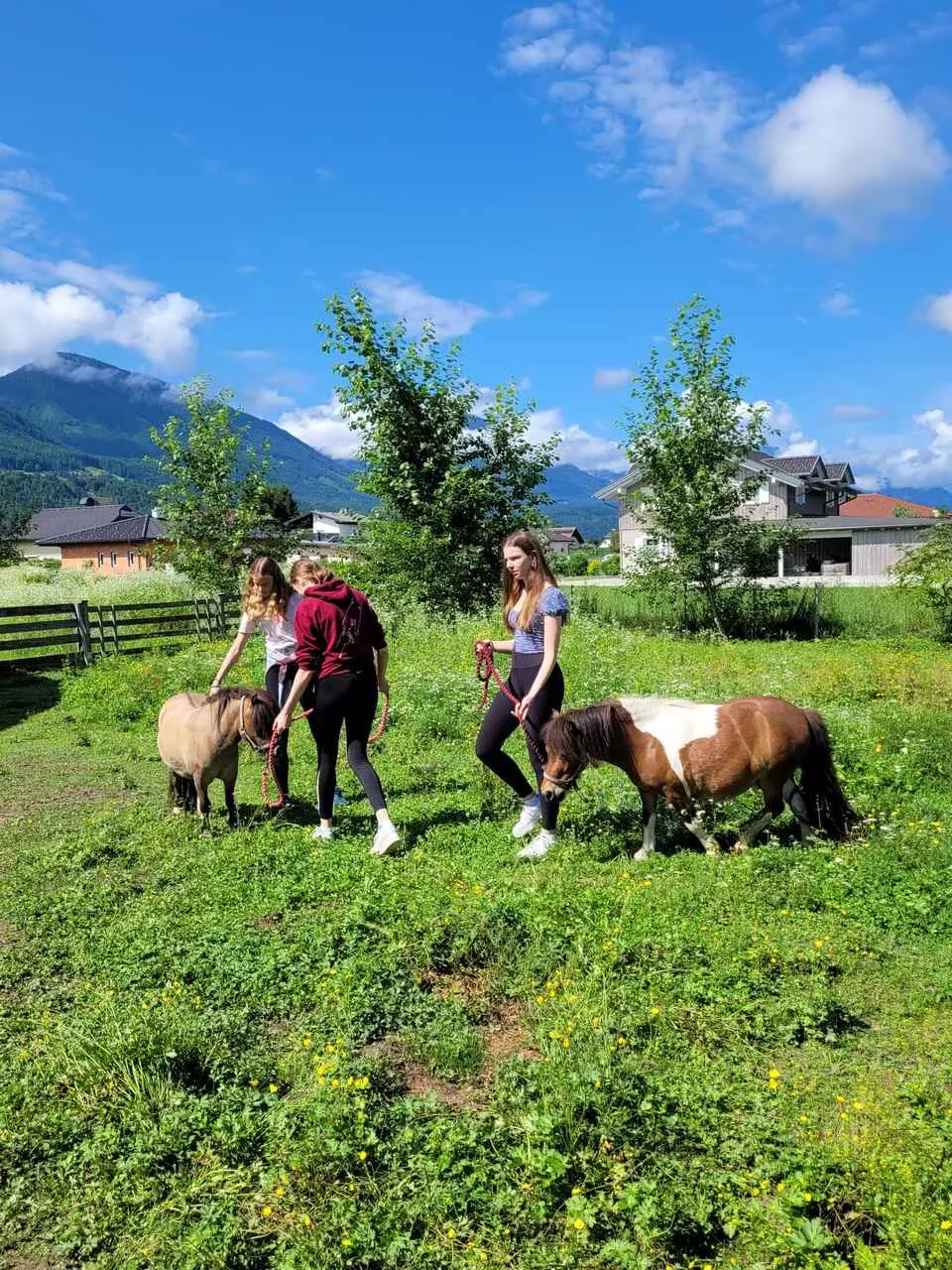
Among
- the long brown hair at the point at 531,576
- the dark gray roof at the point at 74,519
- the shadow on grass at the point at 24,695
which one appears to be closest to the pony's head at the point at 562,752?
the long brown hair at the point at 531,576

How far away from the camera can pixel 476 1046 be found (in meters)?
3.53

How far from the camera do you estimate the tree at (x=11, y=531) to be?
56375mm

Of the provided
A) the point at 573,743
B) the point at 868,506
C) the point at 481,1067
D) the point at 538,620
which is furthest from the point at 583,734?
the point at 868,506

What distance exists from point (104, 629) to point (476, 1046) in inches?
594

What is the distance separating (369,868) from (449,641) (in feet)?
31.7

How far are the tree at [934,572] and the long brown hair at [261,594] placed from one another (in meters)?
17.1

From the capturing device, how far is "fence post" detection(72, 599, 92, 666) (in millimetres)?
15469

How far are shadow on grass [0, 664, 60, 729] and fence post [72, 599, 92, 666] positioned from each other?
2.82 feet

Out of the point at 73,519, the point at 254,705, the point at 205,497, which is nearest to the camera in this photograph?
the point at 254,705

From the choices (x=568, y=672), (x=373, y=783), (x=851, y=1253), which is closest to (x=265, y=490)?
(x=568, y=672)

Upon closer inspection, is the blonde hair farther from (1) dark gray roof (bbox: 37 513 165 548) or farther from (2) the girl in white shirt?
(1) dark gray roof (bbox: 37 513 165 548)

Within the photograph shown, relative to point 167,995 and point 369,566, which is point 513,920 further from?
point 369,566

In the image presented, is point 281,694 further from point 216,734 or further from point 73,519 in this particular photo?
point 73,519

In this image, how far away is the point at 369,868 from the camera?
5.36m
